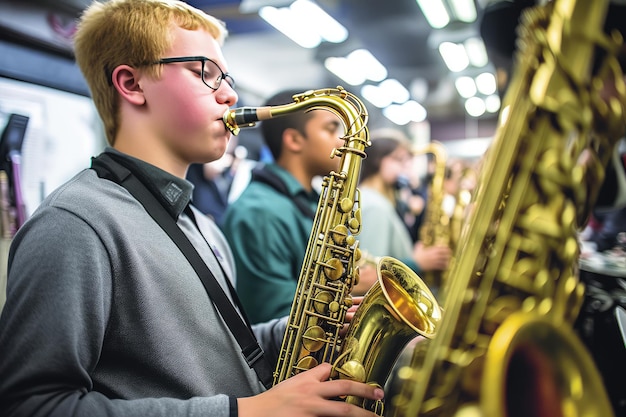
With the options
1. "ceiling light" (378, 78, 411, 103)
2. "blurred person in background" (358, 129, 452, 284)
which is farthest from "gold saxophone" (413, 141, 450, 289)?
"ceiling light" (378, 78, 411, 103)

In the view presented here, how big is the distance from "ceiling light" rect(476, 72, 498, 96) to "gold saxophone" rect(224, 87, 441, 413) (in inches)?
266

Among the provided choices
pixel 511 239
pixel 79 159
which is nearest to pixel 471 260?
pixel 511 239

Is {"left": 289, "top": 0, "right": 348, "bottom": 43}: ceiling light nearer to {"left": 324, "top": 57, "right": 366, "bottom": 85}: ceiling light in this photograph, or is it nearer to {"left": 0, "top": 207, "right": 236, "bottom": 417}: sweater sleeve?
{"left": 324, "top": 57, "right": 366, "bottom": 85}: ceiling light

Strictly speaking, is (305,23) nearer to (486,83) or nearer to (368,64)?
(368,64)

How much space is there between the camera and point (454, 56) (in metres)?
6.31

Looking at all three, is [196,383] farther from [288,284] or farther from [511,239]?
[288,284]

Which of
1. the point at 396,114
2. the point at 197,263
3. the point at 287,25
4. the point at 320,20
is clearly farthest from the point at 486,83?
the point at 197,263

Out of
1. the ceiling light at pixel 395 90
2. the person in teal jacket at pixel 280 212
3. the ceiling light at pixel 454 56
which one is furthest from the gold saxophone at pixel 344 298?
the ceiling light at pixel 395 90

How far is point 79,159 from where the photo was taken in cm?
364

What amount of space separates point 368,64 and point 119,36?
5.52 m

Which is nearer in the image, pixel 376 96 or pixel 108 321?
pixel 108 321

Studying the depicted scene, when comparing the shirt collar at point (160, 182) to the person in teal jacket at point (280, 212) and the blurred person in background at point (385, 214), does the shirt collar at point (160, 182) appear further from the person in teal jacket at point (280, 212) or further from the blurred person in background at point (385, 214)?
the blurred person in background at point (385, 214)

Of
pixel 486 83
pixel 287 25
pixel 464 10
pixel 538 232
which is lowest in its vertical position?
pixel 538 232

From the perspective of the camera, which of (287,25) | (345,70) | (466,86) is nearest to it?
(287,25)
